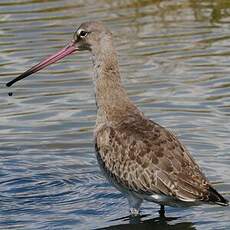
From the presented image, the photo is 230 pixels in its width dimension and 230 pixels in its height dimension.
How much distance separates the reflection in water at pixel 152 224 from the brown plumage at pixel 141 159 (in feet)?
0.34

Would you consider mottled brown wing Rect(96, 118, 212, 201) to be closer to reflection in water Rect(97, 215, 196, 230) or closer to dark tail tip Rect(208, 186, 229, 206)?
dark tail tip Rect(208, 186, 229, 206)

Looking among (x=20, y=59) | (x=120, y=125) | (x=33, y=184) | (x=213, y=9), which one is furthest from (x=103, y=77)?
(x=213, y=9)

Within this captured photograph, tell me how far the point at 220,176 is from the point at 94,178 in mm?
1308

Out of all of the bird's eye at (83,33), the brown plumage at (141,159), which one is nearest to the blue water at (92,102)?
the brown plumage at (141,159)

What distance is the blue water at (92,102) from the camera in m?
11.4

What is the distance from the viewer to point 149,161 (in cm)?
1065

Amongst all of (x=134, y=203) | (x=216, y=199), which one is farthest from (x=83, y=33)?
(x=216, y=199)

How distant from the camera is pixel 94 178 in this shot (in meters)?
12.2

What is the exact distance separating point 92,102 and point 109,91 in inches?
119

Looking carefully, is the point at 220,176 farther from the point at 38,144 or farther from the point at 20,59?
the point at 20,59

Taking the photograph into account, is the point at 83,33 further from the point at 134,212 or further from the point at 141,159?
the point at 134,212

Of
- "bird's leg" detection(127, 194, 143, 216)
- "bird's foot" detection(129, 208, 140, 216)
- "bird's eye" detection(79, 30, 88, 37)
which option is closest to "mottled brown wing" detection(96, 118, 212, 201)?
"bird's leg" detection(127, 194, 143, 216)

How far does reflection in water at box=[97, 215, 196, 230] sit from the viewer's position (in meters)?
10.9

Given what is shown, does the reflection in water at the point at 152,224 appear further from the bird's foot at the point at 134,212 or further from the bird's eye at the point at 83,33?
the bird's eye at the point at 83,33
